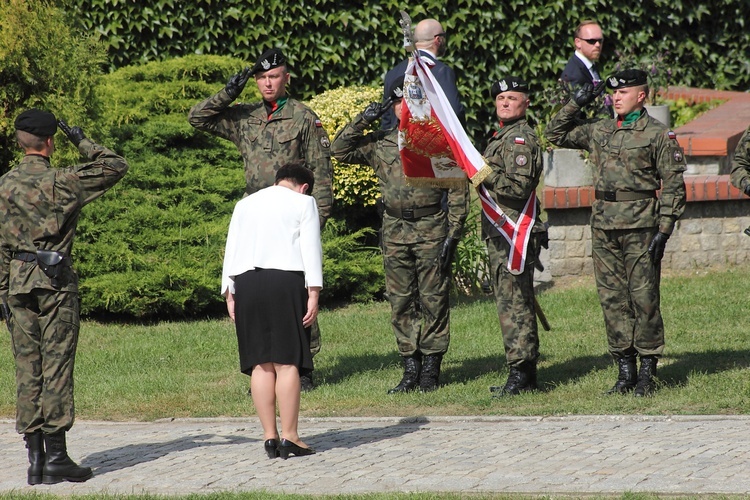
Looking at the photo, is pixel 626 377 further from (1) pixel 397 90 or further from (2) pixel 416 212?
(1) pixel 397 90

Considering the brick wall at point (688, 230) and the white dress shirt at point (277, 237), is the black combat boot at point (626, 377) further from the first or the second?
the brick wall at point (688, 230)

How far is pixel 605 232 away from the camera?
830 cm

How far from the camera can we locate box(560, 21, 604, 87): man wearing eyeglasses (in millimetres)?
12086

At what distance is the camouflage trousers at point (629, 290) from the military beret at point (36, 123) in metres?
3.92

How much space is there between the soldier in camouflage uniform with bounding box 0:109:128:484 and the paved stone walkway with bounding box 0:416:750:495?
0.25 metres

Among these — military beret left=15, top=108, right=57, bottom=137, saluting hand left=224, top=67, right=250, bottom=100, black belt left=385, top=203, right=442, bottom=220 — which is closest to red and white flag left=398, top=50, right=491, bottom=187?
black belt left=385, top=203, right=442, bottom=220

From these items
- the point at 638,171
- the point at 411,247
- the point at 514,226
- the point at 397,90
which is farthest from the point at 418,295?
the point at 638,171

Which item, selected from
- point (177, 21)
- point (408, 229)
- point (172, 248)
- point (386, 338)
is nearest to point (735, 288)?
point (386, 338)

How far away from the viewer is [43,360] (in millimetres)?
6797

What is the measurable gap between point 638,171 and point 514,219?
0.95 metres

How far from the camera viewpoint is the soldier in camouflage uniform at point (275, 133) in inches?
352

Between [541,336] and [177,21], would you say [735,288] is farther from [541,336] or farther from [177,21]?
[177,21]

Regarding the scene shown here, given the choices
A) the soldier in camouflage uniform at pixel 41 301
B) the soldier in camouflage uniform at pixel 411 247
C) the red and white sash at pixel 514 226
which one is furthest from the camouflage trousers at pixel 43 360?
the red and white sash at pixel 514 226

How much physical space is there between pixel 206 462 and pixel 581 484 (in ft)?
7.48
